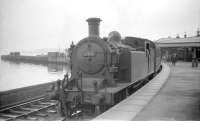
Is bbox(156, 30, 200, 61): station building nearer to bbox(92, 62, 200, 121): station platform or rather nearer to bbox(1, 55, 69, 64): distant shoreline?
bbox(92, 62, 200, 121): station platform

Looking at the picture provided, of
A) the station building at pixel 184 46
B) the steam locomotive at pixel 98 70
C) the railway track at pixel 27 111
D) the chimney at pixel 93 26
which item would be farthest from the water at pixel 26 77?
the station building at pixel 184 46

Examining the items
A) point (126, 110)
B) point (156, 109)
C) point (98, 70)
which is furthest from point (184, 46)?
point (126, 110)

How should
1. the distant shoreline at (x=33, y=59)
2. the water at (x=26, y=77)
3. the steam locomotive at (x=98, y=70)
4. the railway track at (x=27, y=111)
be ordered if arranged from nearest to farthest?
the steam locomotive at (x=98, y=70)
the railway track at (x=27, y=111)
the water at (x=26, y=77)
the distant shoreline at (x=33, y=59)

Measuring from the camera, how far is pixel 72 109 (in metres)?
7.03

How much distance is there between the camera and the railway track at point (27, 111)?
7.81 metres

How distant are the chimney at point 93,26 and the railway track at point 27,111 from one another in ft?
10.9

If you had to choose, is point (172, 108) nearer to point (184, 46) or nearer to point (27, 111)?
point (27, 111)

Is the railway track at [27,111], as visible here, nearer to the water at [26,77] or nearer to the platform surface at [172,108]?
the platform surface at [172,108]

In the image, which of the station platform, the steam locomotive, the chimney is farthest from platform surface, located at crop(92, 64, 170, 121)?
the chimney

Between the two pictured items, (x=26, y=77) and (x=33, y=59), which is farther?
(x=33, y=59)

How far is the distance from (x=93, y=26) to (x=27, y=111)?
445 cm

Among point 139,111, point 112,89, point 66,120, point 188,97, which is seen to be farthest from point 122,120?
point 188,97

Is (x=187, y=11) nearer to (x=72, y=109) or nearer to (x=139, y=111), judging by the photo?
(x=139, y=111)

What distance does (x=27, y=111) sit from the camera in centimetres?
871
